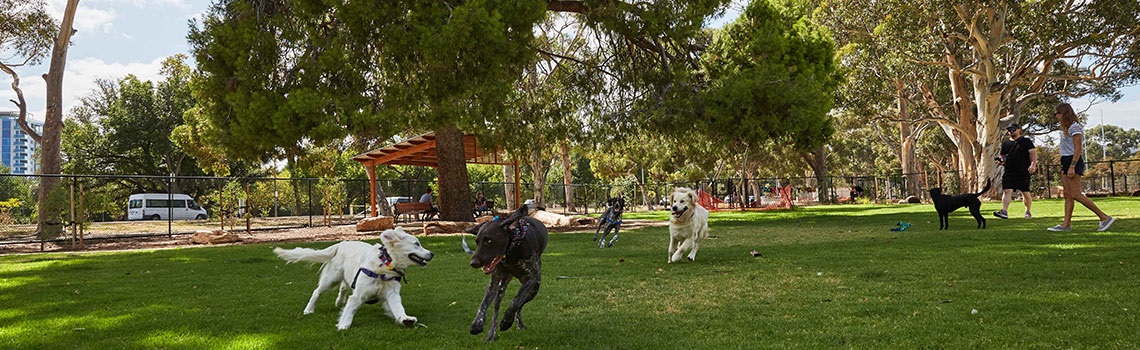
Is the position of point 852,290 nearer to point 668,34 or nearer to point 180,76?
point 668,34

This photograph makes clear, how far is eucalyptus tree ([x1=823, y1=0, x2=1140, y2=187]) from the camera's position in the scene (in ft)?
76.6

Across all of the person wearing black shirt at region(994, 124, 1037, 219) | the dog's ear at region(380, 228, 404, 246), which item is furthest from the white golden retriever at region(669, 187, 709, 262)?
the person wearing black shirt at region(994, 124, 1037, 219)

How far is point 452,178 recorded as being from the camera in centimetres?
2080

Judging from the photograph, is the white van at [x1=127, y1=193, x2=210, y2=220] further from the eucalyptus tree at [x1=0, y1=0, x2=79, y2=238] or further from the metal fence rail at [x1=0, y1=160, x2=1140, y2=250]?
the eucalyptus tree at [x1=0, y1=0, x2=79, y2=238]

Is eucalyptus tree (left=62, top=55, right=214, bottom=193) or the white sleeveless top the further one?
eucalyptus tree (left=62, top=55, right=214, bottom=193)

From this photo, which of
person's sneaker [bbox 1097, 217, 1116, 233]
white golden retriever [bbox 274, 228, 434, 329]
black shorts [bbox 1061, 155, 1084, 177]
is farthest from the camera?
person's sneaker [bbox 1097, 217, 1116, 233]

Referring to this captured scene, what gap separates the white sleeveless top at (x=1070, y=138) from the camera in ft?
29.7

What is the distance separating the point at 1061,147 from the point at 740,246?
473 cm

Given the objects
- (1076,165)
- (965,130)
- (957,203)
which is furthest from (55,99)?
(965,130)

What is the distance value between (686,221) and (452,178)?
13.3 m

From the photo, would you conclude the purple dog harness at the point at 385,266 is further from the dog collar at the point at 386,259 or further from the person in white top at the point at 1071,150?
the person in white top at the point at 1071,150

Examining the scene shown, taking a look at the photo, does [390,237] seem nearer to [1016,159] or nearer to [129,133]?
[1016,159]

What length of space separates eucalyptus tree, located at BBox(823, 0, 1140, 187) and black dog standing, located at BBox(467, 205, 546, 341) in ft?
79.8

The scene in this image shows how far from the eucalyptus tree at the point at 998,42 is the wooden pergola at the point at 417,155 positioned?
51.9 feet
